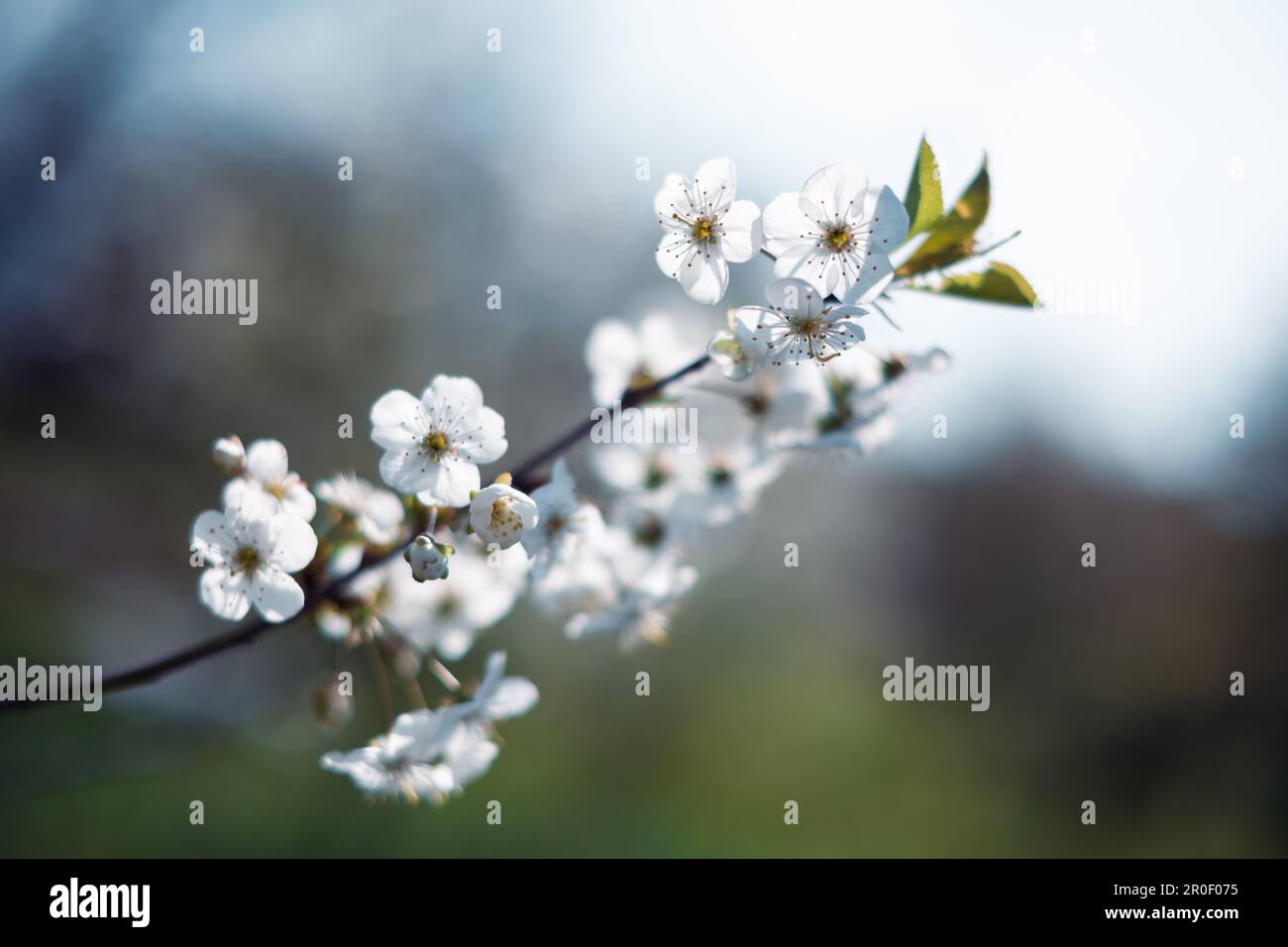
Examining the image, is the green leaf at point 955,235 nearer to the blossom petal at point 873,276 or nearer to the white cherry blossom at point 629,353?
the blossom petal at point 873,276

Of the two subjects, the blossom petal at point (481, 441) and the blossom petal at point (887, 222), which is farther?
the blossom petal at point (481, 441)

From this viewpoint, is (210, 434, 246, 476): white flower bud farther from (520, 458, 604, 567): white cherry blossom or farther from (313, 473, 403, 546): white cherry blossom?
(520, 458, 604, 567): white cherry blossom

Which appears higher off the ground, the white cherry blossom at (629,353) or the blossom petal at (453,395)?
the white cherry blossom at (629,353)

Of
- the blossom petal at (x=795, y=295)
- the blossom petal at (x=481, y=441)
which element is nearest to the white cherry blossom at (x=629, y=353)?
the blossom petal at (x=481, y=441)

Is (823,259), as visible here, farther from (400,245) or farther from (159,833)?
(400,245)

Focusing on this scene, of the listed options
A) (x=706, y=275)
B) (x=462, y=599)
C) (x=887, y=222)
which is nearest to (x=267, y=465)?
(x=462, y=599)

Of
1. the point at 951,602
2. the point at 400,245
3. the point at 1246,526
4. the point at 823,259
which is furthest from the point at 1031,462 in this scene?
the point at 823,259

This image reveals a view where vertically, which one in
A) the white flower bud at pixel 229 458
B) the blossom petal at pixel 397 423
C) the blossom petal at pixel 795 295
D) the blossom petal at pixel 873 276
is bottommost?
the white flower bud at pixel 229 458
